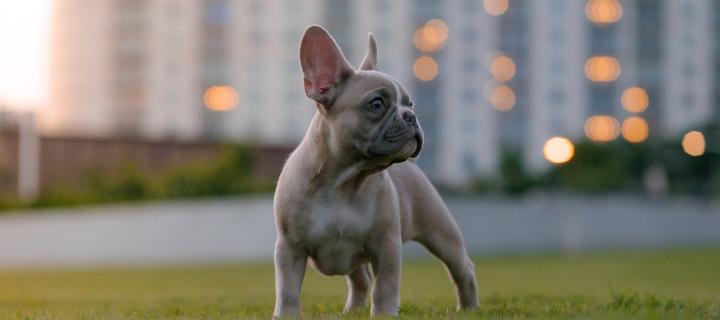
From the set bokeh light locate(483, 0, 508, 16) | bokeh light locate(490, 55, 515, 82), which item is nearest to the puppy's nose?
bokeh light locate(483, 0, 508, 16)

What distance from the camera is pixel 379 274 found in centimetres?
712

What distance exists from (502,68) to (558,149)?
25.6 ft

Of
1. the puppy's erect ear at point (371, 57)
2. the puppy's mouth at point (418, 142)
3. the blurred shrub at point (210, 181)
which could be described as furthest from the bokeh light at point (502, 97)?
the puppy's mouth at point (418, 142)

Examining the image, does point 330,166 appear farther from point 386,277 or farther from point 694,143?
point 694,143

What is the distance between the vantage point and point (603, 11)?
3447 inches

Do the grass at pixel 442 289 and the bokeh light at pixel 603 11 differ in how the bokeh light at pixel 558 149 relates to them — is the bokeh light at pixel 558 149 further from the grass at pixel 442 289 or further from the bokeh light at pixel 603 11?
the grass at pixel 442 289

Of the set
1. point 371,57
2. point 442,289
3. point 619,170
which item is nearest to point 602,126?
point 619,170

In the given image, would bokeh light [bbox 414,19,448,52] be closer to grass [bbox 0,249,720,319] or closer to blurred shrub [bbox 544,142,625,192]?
blurred shrub [bbox 544,142,625,192]

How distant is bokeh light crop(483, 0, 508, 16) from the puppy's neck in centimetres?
7936

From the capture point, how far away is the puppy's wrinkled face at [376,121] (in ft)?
22.8

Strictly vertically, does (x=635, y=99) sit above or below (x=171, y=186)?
below

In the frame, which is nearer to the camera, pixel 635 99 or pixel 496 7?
pixel 496 7

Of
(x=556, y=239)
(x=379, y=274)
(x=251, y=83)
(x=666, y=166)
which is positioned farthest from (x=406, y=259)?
(x=251, y=83)

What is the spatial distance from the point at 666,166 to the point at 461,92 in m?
14.4
